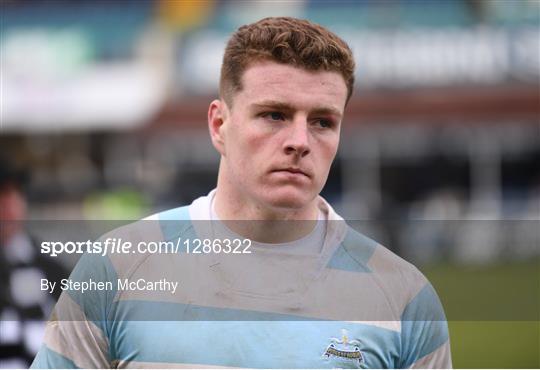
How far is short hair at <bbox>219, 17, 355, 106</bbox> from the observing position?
2287 millimetres

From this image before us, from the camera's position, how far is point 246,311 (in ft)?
7.68

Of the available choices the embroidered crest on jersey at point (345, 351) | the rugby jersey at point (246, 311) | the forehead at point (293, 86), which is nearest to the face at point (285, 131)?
the forehead at point (293, 86)

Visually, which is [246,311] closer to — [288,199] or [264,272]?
[264,272]

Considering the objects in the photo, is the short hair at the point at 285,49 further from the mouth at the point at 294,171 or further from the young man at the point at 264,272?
the mouth at the point at 294,171

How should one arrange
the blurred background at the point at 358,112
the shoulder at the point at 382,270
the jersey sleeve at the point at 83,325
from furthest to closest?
the blurred background at the point at 358,112
the shoulder at the point at 382,270
the jersey sleeve at the point at 83,325

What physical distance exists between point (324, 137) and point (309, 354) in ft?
1.68

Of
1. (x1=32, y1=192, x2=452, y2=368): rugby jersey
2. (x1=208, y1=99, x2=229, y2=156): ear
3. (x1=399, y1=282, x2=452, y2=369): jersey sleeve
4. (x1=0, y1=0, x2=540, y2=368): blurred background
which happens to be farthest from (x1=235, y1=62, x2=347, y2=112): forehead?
(x1=0, y1=0, x2=540, y2=368): blurred background

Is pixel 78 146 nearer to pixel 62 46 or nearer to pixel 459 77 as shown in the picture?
pixel 62 46

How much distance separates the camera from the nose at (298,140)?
2.27 meters

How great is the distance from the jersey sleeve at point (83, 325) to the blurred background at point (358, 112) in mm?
14025

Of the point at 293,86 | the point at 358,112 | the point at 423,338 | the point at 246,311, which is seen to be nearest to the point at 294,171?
the point at 293,86

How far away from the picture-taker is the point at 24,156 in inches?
822

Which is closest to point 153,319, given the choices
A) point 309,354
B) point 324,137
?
point 309,354

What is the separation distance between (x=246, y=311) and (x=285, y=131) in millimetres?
438
